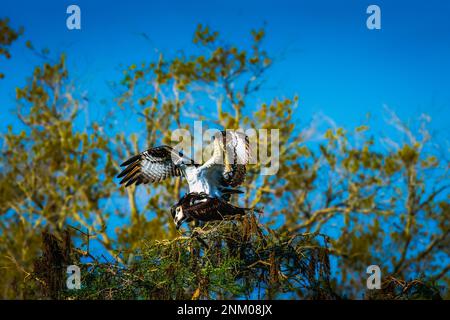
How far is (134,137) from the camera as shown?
27.2m

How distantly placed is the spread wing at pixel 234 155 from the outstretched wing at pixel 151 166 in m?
1.01

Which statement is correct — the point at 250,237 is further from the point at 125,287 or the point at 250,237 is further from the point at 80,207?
the point at 80,207

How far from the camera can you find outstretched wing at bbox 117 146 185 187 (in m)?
11.7

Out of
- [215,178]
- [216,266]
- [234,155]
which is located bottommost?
[216,266]

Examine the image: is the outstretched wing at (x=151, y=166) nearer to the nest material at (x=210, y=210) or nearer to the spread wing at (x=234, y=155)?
the spread wing at (x=234, y=155)

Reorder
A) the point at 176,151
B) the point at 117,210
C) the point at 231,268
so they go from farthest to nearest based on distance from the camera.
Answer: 1. the point at 117,210
2. the point at 176,151
3. the point at 231,268

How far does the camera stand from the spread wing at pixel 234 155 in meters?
10.7

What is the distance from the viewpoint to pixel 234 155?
35.6 feet

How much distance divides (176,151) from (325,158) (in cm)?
1657

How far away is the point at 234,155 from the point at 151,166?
176 centimetres

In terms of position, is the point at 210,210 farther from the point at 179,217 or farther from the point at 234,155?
the point at 234,155

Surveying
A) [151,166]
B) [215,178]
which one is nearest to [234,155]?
[215,178]

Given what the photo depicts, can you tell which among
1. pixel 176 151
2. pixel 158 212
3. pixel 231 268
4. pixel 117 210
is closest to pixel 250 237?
pixel 231 268

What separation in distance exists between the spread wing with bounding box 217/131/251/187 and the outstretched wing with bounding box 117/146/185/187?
1.01 m
